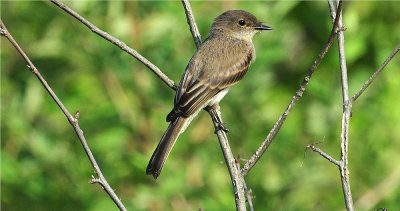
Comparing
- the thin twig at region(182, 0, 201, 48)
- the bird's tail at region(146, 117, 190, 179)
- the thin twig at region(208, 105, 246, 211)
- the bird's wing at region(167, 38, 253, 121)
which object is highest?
the bird's wing at region(167, 38, 253, 121)

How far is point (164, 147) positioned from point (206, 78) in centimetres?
99

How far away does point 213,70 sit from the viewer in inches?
261

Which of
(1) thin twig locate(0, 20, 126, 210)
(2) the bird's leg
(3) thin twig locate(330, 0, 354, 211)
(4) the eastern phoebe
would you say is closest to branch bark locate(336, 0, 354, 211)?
(3) thin twig locate(330, 0, 354, 211)

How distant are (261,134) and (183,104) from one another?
1.39 metres

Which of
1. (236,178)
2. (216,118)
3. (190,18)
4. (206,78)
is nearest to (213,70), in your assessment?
(206,78)

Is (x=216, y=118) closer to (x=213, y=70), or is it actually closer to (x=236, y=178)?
(x=213, y=70)

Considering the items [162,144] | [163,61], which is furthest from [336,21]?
[163,61]

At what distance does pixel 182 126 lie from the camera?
6.05 m

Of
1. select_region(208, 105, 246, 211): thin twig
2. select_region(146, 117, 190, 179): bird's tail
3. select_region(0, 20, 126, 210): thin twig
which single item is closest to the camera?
select_region(0, 20, 126, 210): thin twig

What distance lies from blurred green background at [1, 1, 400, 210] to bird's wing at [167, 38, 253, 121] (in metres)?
0.52

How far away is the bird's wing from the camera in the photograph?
6180mm

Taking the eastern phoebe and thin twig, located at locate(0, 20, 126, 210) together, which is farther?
the eastern phoebe

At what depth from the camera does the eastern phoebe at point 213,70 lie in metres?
6.02

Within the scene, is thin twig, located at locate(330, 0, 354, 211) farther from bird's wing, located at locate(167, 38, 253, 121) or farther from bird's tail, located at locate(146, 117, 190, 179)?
bird's wing, located at locate(167, 38, 253, 121)
